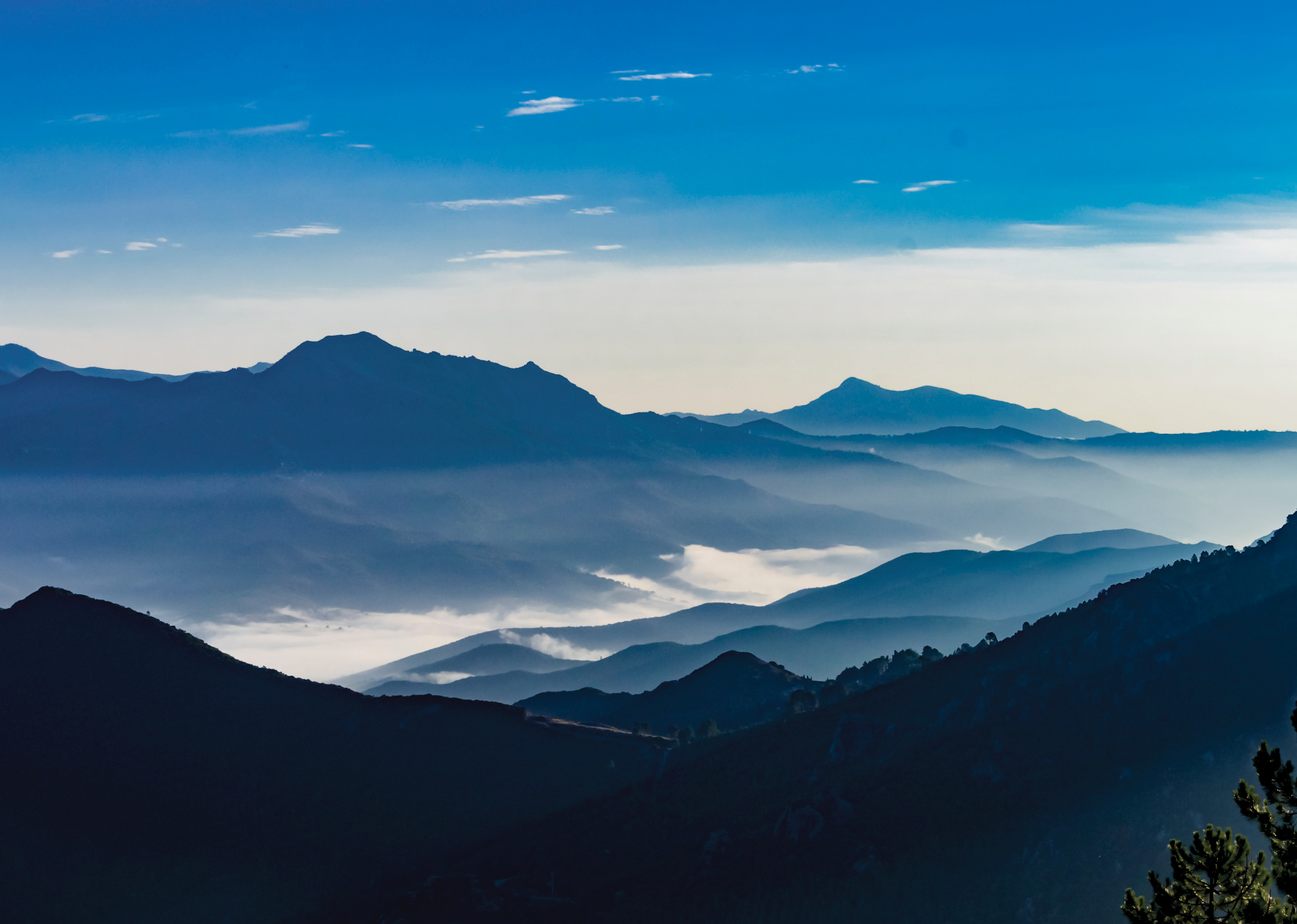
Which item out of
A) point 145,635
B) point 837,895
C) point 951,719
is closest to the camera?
point 837,895

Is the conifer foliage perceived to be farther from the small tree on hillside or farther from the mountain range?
the small tree on hillside

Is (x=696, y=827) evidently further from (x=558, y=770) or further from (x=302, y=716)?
(x=302, y=716)

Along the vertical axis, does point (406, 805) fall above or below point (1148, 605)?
below

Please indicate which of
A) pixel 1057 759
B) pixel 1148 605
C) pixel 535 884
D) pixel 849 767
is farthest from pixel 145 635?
pixel 1148 605

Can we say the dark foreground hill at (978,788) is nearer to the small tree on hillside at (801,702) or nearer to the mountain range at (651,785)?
the mountain range at (651,785)

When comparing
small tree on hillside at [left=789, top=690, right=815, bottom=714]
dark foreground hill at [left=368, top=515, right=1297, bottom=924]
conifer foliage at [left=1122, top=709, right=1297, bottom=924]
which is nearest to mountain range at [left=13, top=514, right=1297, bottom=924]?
dark foreground hill at [left=368, top=515, right=1297, bottom=924]

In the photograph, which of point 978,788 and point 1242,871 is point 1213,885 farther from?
point 978,788

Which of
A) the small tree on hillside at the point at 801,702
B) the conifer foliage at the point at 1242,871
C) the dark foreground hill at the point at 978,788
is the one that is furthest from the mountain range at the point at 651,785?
the conifer foliage at the point at 1242,871
